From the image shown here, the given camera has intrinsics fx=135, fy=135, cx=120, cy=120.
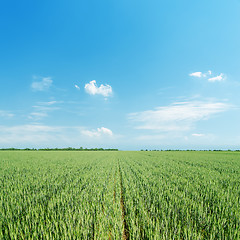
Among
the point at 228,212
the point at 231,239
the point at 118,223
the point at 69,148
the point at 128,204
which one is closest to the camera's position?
the point at 231,239

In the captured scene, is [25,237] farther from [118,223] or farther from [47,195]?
[47,195]

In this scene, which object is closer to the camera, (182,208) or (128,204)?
(182,208)

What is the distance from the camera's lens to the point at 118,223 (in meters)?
3.18

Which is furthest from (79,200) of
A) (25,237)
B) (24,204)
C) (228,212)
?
(228,212)

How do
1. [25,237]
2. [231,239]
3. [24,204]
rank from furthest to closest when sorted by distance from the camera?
1. [24,204]
2. [25,237]
3. [231,239]

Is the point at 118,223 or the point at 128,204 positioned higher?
the point at 118,223

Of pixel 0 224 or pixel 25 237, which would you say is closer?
pixel 25 237

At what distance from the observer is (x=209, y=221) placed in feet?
11.2

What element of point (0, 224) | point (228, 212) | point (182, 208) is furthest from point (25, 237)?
point (228, 212)

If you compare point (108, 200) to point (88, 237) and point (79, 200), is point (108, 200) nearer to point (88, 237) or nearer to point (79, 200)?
point (79, 200)

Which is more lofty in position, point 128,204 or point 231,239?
point 231,239

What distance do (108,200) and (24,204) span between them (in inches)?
109

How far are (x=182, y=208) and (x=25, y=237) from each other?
4.09 m

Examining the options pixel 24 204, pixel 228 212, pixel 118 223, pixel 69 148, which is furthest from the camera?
pixel 69 148
